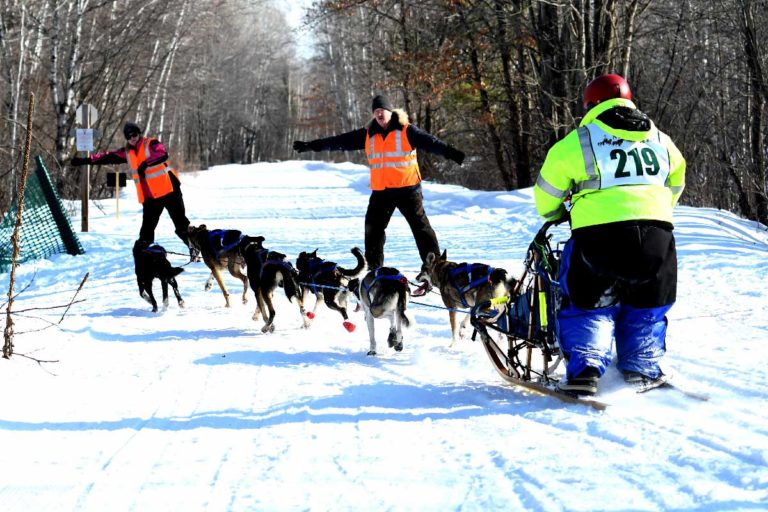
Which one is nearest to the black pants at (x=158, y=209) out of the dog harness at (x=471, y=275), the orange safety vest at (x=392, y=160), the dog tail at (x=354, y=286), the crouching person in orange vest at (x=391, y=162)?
the crouching person in orange vest at (x=391, y=162)

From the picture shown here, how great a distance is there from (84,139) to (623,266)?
1101 cm

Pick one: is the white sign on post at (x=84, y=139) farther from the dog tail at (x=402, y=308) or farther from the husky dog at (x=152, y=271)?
the dog tail at (x=402, y=308)

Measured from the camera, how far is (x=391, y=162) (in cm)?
696

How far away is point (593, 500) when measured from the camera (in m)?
2.62

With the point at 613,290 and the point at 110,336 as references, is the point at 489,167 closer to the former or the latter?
the point at 110,336

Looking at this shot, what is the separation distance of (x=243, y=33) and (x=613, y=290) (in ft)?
189

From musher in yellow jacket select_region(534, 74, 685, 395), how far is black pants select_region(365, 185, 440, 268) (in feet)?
10.4

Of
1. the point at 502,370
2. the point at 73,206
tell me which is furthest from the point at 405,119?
the point at 73,206

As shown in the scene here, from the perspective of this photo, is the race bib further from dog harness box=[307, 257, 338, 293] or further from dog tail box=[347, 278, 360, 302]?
dog harness box=[307, 257, 338, 293]

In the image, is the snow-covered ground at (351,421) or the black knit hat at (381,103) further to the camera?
the black knit hat at (381,103)

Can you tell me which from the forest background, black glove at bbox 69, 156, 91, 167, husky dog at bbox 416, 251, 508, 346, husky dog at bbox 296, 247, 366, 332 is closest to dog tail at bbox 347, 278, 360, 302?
husky dog at bbox 296, 247, 366, 332

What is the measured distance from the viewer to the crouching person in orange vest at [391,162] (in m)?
6.86

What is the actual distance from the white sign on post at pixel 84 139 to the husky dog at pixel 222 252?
532 cm

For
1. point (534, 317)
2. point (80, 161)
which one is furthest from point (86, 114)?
point (534, 317)
